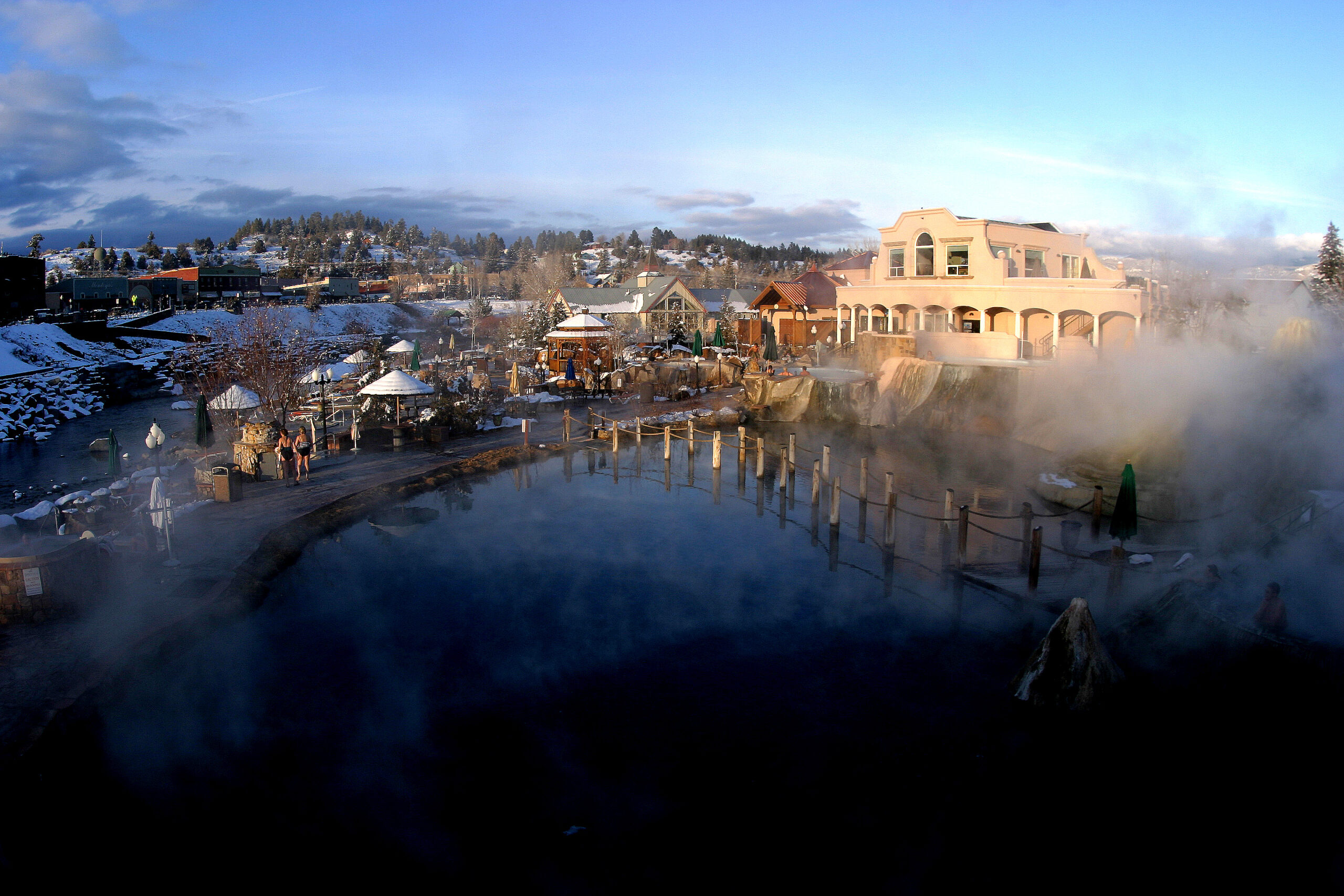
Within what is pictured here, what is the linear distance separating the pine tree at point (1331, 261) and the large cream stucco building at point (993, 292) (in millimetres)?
6712

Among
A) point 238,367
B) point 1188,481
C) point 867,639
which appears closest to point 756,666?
point 867,639

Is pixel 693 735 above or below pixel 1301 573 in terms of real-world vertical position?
below

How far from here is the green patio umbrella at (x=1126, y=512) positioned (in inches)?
547

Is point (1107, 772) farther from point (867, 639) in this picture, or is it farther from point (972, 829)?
point (867, 639)

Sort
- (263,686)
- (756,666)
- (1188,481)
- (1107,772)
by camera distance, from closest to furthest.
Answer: (1107,772) < (263,686) < (756,666) < (1188,481)

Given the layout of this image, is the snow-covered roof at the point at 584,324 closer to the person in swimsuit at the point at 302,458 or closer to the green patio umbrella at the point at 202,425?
the green patio umbrella at the point at 202,425

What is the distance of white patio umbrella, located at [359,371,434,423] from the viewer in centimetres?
2269

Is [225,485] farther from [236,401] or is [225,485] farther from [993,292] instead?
[993,292]

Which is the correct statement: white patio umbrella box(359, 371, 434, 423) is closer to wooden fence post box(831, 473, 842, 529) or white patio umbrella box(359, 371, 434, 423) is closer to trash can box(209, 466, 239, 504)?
trash can box(209, 466, 239, 504)

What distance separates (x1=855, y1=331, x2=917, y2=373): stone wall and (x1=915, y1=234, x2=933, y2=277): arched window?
3581 mm

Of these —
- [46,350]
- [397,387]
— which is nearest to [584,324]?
[397,387]

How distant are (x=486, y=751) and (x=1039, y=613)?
855 cm

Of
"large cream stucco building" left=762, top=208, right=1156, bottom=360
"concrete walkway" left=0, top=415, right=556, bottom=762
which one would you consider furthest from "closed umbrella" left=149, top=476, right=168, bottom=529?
"large cream stucco building" left=762, top=208, right=1156, bottom=360

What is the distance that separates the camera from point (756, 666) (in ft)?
38.4
